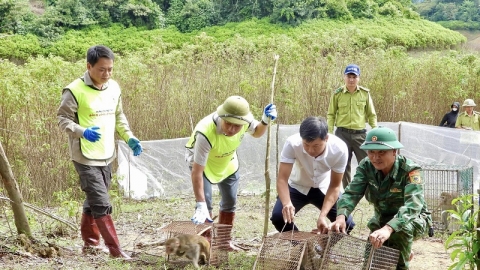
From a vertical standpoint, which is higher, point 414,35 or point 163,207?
point 414,35

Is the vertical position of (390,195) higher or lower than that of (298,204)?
higher

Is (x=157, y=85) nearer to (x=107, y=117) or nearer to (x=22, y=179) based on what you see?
(x=22, y=179)

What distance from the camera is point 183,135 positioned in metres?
12.0

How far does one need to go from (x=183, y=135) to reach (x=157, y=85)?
3.54ft

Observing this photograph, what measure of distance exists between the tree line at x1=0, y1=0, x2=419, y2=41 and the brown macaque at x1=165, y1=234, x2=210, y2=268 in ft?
54.2

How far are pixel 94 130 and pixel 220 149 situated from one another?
1.12m

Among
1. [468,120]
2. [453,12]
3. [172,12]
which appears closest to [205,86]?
[468,120]

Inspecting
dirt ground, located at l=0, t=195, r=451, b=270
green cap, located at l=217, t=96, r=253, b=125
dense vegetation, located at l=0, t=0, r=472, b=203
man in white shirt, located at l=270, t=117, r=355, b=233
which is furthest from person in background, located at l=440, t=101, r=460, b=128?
green cap, located at l=217, t=96, r=253, b=125

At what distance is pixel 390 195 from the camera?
4754 millimetres

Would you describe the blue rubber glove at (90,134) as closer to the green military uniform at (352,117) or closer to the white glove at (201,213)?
the white glove at (201,213)

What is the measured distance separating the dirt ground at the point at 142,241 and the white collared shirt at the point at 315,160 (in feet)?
2.01

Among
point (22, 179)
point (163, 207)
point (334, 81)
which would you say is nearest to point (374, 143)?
point (163, 207)

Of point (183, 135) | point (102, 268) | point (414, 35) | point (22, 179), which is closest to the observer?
point (102, 268)

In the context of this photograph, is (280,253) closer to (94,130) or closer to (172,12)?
(94,130)
